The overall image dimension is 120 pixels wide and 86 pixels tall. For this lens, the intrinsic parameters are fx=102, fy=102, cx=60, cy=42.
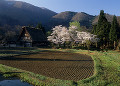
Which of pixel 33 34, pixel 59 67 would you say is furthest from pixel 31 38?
pixel 59 67

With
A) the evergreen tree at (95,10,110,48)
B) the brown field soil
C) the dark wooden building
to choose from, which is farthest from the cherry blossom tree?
the brown field soil

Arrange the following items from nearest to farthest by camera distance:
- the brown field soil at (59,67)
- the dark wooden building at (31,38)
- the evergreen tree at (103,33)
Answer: the brown field soil at (59,67) < the evergreen tree at (103,33) < the dark wooden building at (31,38)

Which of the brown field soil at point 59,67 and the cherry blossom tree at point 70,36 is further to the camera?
the cherry blossom tree at point 70,36

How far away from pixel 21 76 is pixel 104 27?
27.1m

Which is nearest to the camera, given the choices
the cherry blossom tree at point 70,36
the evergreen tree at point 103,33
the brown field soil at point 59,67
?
the brown field soil at point 59,67

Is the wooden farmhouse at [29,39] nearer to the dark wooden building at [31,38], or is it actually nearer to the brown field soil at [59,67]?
the dark wooden building at [31,38]

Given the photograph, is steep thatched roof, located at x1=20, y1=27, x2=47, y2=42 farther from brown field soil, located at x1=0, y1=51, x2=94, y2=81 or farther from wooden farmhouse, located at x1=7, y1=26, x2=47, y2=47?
brown field soil, located at x1=0, y1=51, x2=94, y2=81

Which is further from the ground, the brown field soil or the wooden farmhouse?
the wooden farmhouse

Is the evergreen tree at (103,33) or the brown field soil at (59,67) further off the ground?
the evergreen tree at (103,33)

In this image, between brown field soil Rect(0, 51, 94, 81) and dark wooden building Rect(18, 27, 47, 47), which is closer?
brown field soil Rect(0, 51, 94, 81)

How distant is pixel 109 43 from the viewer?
2952cm

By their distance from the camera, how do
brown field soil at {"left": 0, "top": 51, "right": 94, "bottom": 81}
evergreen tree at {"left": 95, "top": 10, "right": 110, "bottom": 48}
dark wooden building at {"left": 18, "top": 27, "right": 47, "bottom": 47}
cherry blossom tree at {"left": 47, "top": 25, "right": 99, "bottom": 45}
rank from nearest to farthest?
brown field soil at {"left": 0, "top": 51, "right": 94, "bottom": 81}
cherry blossom tree at {"left": 47, "top": 25, "right": 99, "bottom": 45}
evergreen tree at {"left": 95, "top": 10, "right": 110, "bottom": 48}
dark wooden building at {"left": 18, "top": 27, "right": 47, "bottom": 47}

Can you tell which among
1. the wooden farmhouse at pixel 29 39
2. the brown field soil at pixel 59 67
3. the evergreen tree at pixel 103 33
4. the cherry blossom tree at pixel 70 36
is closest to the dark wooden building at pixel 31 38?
the wooden farmhouse at pixel 29 39

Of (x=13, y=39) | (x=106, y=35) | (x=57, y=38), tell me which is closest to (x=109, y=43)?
(x=106, y=35)
